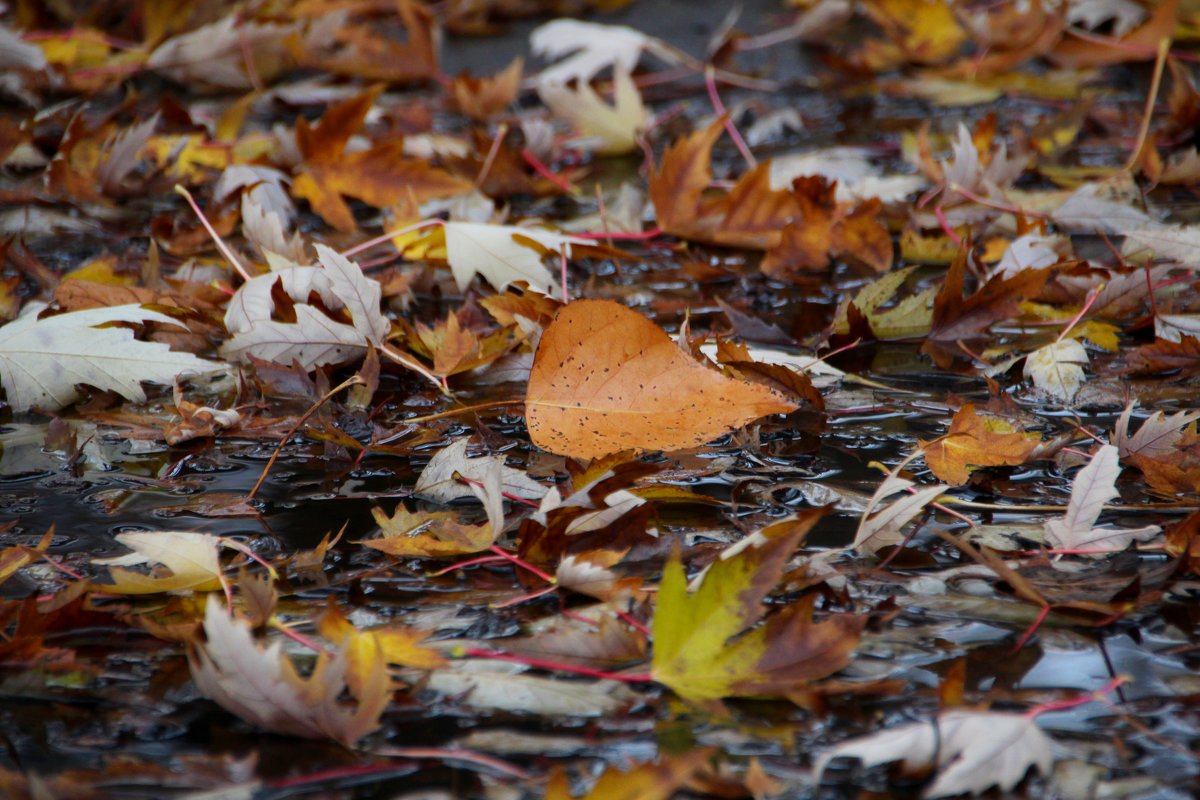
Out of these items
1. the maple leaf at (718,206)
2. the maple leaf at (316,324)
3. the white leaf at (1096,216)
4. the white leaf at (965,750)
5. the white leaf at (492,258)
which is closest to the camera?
the white leaf at (965,750)

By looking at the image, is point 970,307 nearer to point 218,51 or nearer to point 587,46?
point 587,46

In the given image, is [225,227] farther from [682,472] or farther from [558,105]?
[682,472]

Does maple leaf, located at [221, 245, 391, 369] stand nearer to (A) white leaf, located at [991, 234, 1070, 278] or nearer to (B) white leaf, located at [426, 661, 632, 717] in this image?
(B) white leaf, located at [426, 661, 632, 717]

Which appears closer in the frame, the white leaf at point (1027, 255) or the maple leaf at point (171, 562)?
the maple leaf at point (171, 562)

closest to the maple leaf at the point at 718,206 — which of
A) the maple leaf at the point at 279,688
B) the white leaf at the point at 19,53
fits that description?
the maple leaf at the point at 279,688

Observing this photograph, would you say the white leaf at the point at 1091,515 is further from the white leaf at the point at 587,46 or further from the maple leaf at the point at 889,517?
the white leaf at the point at 587,46
